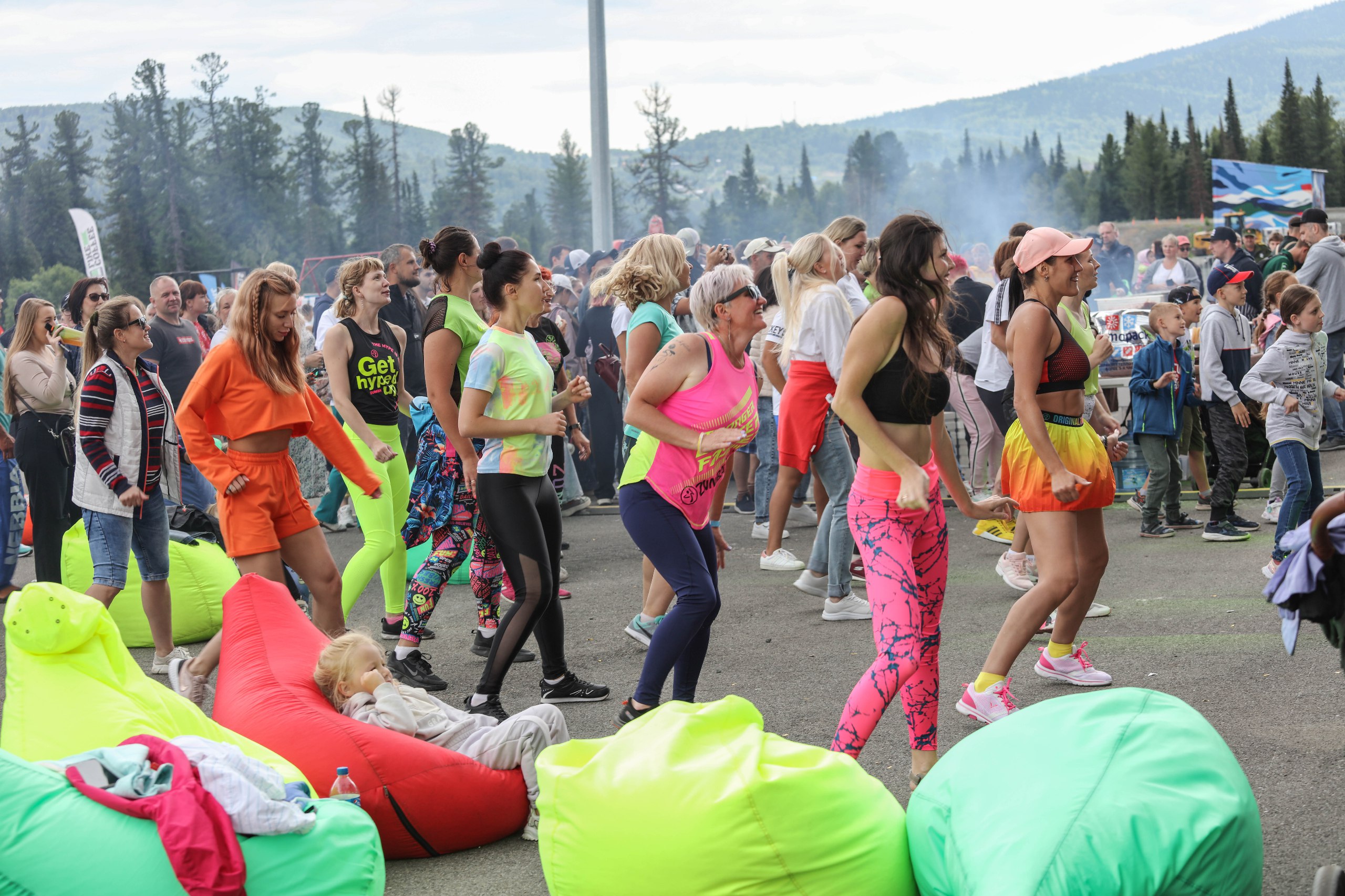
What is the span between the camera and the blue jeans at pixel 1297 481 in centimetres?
678

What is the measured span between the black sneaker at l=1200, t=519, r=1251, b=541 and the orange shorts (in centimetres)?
599

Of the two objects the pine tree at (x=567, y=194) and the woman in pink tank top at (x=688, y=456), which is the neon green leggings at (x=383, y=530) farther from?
the pine tree at (x=567, y=194)

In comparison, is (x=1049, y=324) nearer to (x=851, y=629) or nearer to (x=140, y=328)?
A: (x=851, y=629)

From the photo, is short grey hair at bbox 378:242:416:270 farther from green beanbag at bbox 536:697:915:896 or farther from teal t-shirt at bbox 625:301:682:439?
green beanbag at bbox 536:697:915:896

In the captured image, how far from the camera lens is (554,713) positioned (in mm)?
4055

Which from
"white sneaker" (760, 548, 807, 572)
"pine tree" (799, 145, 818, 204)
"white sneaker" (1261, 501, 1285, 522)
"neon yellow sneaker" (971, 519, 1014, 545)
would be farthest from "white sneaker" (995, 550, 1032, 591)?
"pine tree" (799, 145, 818, 204)

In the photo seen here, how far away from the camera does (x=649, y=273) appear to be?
5.34 m

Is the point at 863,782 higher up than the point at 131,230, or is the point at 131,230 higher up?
the point at 131,230

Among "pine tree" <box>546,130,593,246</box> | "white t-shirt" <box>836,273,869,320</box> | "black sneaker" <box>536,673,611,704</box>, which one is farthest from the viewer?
"pine tree" <box>546,130,593,246</box>

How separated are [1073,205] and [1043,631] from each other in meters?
96.6

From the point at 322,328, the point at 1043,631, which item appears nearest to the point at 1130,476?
the point at 1043,631

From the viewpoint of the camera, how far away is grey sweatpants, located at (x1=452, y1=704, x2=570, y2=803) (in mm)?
3877

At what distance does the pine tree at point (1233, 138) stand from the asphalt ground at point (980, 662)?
70.9 meters

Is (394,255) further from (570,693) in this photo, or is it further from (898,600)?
(898,600)
